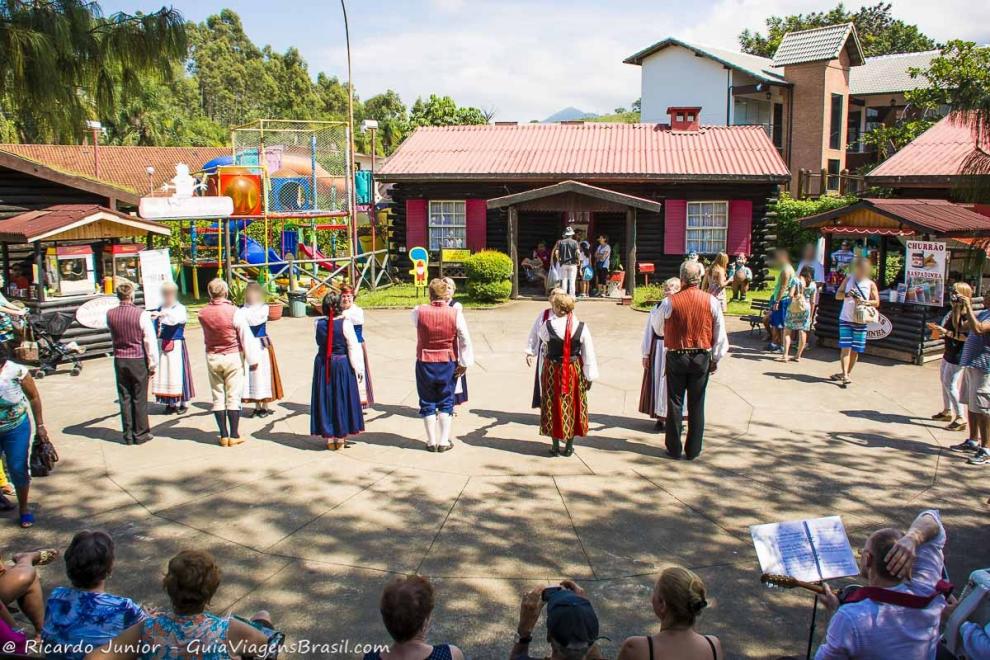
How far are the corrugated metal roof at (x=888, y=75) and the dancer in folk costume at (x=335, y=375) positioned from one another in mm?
37169

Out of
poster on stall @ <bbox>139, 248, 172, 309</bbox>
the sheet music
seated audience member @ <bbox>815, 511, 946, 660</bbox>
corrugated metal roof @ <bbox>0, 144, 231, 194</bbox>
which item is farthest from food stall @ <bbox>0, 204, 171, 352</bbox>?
corrugated metal roof @ <bbox>0, 144, 231, 194</bbox>

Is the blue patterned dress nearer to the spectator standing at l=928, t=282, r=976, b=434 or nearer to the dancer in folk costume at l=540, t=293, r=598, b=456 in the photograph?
the dancer in folk costume at l=540, t=293, r=598, b=456

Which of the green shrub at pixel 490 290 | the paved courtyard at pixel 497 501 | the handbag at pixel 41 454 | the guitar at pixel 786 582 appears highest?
the green shrub at pixel 490 290

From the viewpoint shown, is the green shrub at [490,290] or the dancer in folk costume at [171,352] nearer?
the dancer in folk costume at [171,352]

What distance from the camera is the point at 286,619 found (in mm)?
4961

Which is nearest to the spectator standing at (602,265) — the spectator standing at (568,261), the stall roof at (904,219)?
the spectator standing at (568,261)

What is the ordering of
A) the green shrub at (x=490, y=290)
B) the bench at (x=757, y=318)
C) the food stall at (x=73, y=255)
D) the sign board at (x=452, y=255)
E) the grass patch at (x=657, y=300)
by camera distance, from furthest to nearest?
the sign board at (x=452, y=255), the green shrub at (x=490, y=290), the grass patch at (x=657, y=300), the bench at (x=757, y=318), the food stall at (x=73, y=255)

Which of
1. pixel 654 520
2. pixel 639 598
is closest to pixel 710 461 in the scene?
pixel 654 520

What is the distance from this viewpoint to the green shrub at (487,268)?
1819 centimetres

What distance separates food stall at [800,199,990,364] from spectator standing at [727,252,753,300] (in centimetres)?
506

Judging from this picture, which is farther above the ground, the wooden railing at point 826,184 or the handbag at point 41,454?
the wooden railing at point 826,184

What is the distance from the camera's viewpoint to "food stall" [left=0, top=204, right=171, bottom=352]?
1268cm

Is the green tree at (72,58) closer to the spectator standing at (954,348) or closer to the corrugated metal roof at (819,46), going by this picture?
the spectator standing at (954,348)

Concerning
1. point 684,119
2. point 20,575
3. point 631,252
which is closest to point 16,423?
point 20,575
